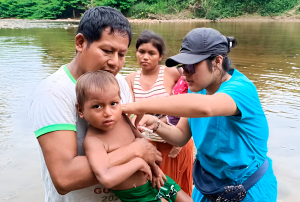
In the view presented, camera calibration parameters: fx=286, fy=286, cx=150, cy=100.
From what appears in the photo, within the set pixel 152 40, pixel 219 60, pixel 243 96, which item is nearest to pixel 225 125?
pixel 243 96

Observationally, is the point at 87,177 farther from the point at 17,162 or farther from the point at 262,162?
the point at 17,162

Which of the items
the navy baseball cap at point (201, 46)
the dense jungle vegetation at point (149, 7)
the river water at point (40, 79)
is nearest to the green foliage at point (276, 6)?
the dense jungle vegetation at point (149, 7)

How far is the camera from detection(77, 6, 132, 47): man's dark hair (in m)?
1.65

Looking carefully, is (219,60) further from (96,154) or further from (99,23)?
(96,154)

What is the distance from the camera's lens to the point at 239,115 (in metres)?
1.93

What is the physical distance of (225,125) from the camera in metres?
2.04

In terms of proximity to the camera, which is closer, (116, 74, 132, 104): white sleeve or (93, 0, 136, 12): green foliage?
(116, 74, 132, 104): white sleeve

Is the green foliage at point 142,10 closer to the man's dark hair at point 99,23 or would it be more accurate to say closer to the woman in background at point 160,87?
the woman in background at point 160,87

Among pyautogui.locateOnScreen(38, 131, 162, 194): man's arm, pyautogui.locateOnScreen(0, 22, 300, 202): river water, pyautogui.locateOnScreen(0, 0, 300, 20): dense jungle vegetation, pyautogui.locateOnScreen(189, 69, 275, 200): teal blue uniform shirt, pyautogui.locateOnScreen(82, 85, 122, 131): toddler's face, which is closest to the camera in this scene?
pyautogui.locateOnScreen(38, 131, 162, 194): man's arm

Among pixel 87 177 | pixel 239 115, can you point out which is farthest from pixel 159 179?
pixel 239 115

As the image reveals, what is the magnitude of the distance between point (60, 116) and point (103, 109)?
0.27 metres

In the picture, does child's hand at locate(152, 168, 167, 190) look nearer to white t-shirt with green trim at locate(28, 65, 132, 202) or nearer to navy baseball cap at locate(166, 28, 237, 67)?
white t-shirt with green trim at locate(28, 65, 132, 202)

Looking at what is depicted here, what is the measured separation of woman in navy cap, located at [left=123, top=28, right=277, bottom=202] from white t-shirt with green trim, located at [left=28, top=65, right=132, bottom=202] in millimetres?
375

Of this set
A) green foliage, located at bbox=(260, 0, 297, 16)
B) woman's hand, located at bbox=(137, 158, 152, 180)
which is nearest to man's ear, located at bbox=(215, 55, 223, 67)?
woman's hand, located at bbox=(137, 158, 152, 180)
